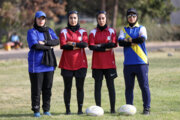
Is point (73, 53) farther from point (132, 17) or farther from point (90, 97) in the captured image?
point (90, 97)

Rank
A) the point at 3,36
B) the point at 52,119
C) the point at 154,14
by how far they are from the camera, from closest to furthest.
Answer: the point at 52,119
the point at 3,36
the point at 154,14

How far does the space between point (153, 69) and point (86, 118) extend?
383 inches

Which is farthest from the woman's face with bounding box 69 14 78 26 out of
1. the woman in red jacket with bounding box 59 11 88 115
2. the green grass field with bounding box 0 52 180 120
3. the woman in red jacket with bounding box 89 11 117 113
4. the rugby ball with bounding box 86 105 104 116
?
the green grass field with bounding box 0 52 180 120

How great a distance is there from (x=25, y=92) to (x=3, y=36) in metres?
25.7

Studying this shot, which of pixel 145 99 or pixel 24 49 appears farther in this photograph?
pixel 24 49

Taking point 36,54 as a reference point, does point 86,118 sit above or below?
below

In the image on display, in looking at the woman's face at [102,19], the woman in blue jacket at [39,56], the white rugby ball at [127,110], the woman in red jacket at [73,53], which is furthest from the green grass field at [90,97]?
the woman's face at [102,19]

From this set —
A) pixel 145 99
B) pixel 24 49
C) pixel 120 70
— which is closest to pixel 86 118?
pixel 145 99

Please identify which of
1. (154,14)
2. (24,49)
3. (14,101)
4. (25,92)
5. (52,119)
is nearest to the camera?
(52,119)

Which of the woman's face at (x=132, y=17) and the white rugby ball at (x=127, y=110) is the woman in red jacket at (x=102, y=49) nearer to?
the woman's face at (x=132, y=17)

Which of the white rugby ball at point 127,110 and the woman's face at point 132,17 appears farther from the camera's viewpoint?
the woman's face at point 132,17

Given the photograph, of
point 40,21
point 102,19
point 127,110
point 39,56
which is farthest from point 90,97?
point 40,21

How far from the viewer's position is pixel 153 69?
17594mm

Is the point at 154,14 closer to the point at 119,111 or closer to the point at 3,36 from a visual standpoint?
the point at 3,36
